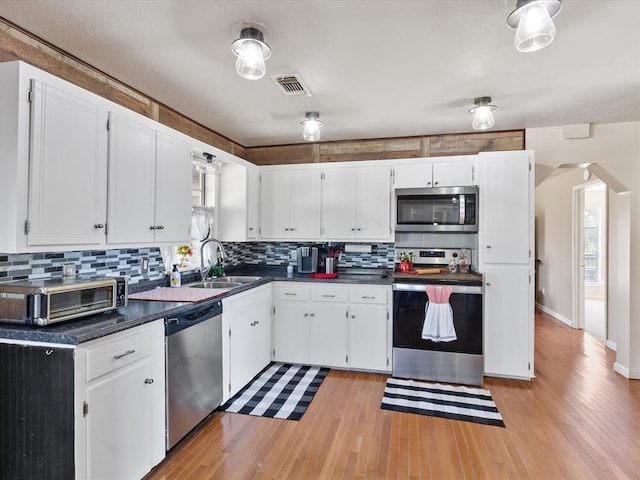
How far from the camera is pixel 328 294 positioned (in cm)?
342

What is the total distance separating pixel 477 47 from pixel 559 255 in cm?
457

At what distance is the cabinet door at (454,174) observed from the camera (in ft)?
11.1

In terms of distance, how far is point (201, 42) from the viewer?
6.45ft

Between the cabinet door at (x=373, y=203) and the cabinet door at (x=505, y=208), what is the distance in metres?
0.90

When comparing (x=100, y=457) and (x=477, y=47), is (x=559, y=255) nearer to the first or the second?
(x=477, y=47)

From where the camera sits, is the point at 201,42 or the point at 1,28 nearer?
the point at 1,28

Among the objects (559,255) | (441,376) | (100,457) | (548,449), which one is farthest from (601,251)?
(100,457)

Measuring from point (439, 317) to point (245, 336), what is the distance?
171 centimetres

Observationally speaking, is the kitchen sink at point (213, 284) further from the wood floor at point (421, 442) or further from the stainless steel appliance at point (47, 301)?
the stainless steel appliance at point (47, 301)

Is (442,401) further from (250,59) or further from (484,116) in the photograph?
(250,59)

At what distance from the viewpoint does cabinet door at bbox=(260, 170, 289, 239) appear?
3.86 metres

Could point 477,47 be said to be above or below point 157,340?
above

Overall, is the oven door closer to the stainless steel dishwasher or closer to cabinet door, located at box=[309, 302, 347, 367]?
cabinet door, located at box=[309, 302, 347, 367]

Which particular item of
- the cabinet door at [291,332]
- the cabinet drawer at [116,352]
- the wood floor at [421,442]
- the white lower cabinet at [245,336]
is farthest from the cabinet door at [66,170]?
the cabinet door at [291,332]
